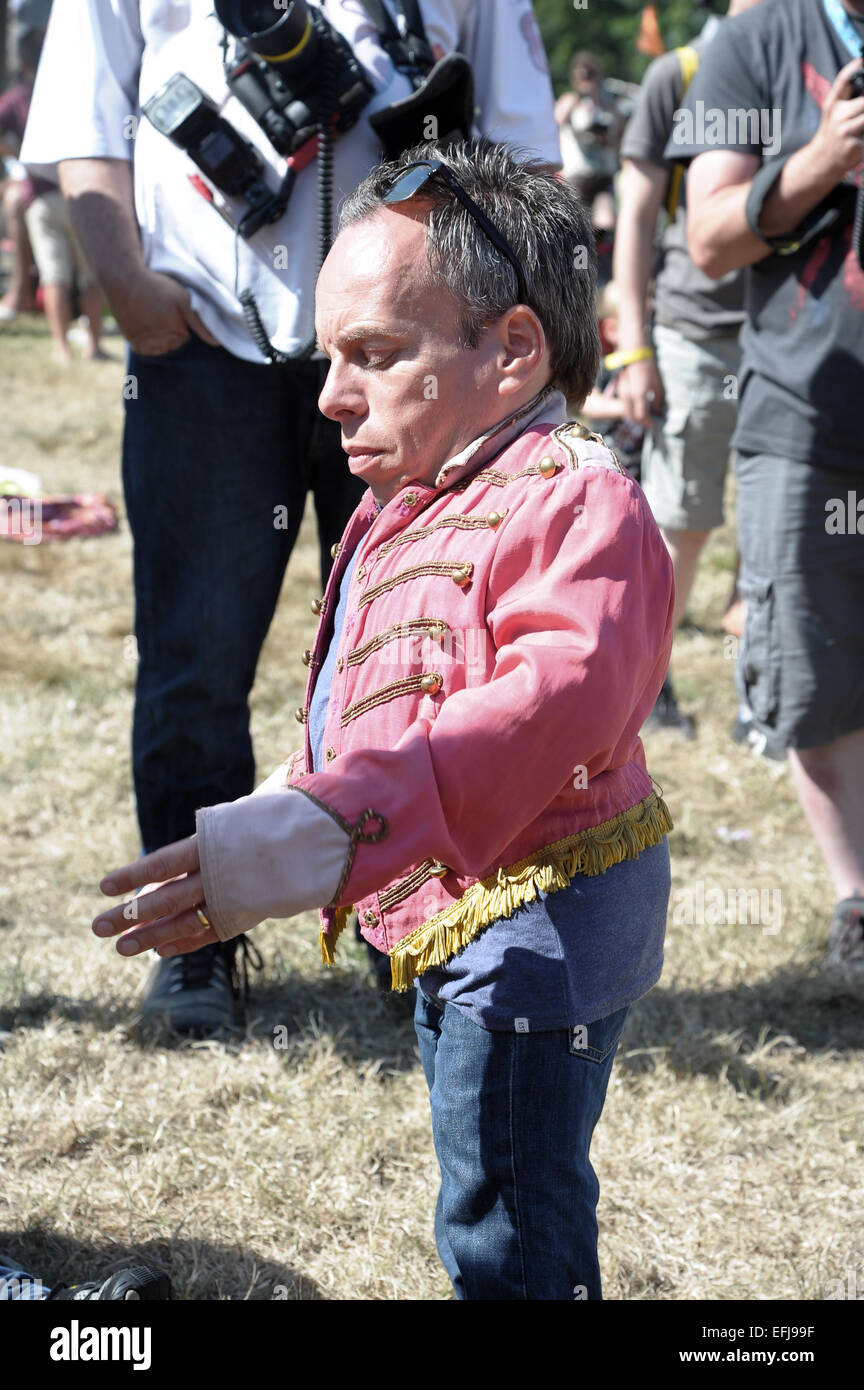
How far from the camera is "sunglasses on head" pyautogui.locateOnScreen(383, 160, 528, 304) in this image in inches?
60.8

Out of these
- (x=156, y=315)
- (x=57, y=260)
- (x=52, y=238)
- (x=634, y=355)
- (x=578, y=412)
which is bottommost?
(x=578, y=412)

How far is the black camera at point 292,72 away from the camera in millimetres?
2307

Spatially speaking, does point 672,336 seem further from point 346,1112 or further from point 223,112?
point 346,1112

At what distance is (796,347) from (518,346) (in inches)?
58.4

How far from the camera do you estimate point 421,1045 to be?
1.80 m

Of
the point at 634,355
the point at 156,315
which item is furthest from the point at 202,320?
the point at 634,355

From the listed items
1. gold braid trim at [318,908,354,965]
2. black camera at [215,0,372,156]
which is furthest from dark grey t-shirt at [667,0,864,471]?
gold braid trim at [318,908,354,965]

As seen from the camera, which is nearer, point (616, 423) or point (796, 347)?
point (796, 347)

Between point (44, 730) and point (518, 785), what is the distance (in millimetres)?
3461

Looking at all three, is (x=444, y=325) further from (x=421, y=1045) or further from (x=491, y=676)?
(x=421, y=1045)

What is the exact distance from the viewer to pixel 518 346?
157 cm

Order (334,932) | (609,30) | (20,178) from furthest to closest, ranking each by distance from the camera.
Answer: (609,30) < (20,178) < (334,932)

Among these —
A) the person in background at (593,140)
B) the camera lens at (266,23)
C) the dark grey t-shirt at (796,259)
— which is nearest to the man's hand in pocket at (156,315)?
the camera lens at (266,23)

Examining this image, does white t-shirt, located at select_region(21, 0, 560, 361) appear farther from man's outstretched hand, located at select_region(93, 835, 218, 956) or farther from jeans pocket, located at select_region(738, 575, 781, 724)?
man's outstretched hand, located at select_region(93, 835, 218, 956)
